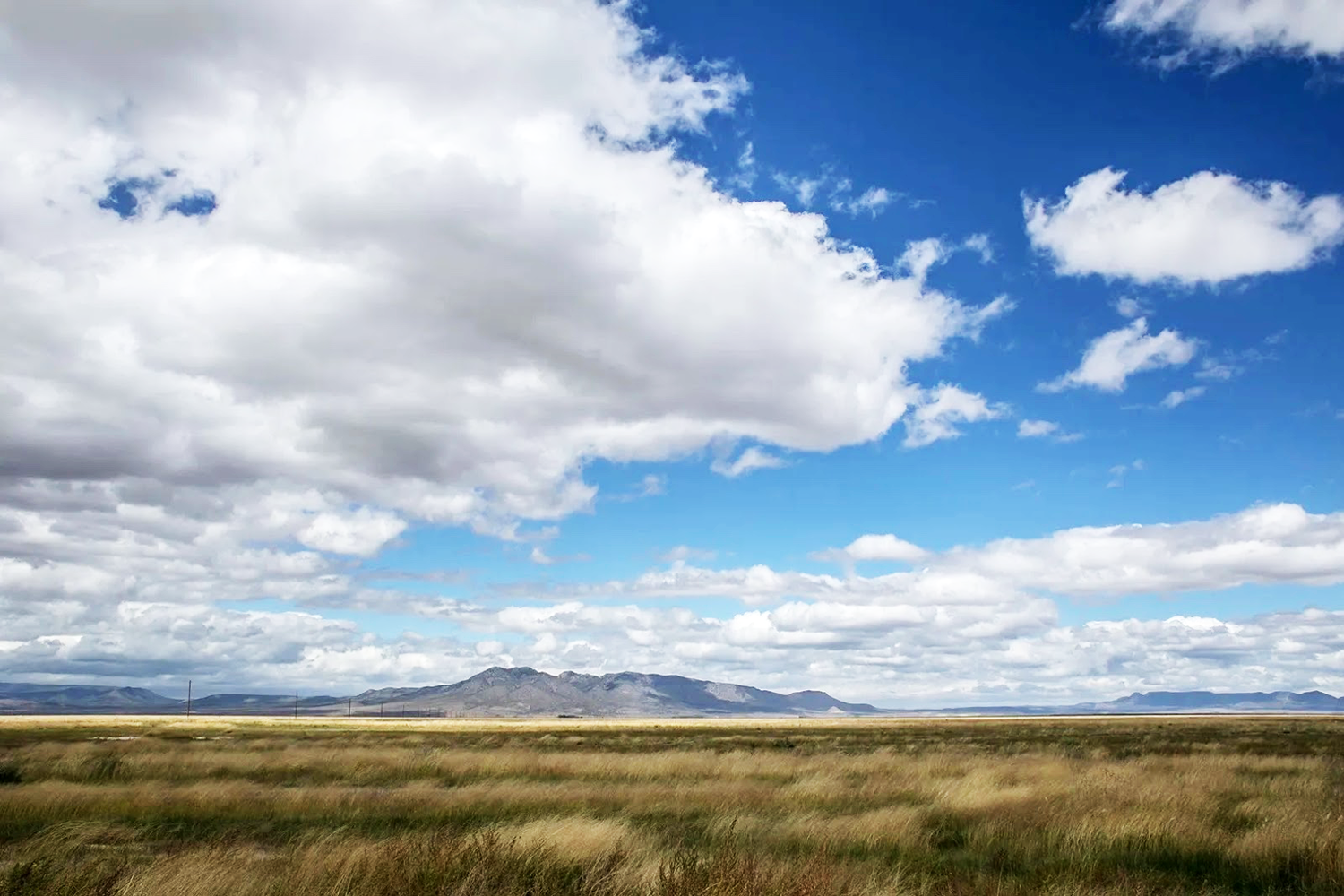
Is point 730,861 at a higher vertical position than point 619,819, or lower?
higher

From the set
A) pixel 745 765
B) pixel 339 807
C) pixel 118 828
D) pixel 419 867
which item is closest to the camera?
pixel 419 867

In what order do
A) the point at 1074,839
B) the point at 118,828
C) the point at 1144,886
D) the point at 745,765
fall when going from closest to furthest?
A: the point at 1144,886 → the point at 1074,839 → the point at 118,828 → the point at 745,765

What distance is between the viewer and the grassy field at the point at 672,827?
855 cm

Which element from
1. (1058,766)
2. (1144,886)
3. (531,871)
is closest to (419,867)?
(531,871)

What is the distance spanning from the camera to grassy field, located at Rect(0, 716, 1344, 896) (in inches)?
337

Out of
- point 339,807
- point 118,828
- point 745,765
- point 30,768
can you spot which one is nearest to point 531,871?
point 118,828

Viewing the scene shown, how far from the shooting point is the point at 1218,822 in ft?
46.9

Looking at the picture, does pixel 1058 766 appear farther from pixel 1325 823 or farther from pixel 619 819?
pixel 619 819

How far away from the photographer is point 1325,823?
42.7 ft

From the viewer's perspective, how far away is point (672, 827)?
48.2 ft

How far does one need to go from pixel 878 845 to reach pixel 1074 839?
2734 millimetres

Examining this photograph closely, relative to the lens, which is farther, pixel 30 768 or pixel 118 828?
pixel 30 768

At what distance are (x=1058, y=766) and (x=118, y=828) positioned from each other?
70.9 ft

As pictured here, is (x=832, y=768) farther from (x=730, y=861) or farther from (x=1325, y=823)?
(x=730, y=861)
